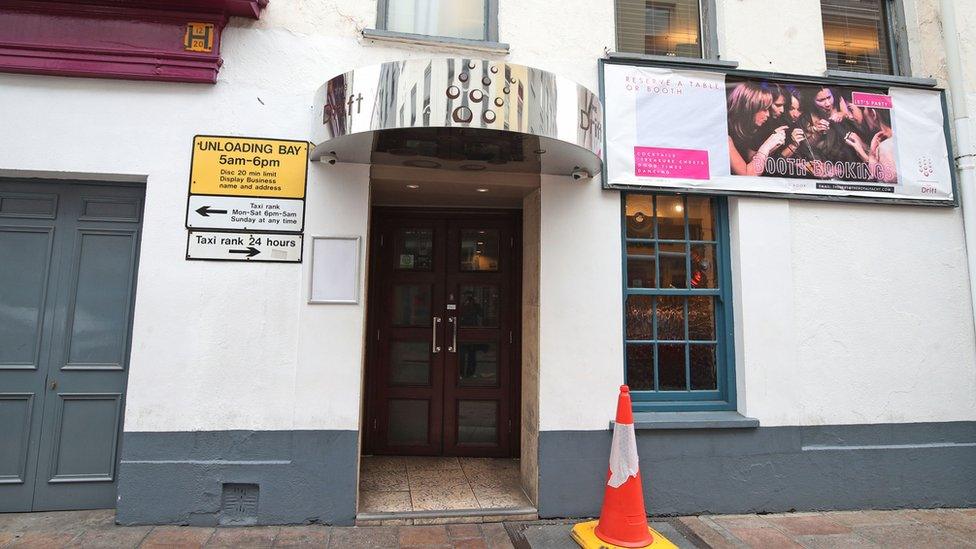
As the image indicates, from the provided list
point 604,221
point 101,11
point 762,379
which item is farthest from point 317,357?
point 762,379

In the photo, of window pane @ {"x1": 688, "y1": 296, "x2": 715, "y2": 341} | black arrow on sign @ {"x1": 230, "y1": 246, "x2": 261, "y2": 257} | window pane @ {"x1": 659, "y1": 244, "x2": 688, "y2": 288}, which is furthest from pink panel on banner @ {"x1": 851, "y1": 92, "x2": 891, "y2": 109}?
black arrow on sign @ {"x1": 230, "y1": 246, "x2": 261, "y2": 257}

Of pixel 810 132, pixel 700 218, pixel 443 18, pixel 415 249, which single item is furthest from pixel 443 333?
pixel 810 132

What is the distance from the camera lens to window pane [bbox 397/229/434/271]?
19.0ft

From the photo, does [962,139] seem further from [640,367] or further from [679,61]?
[640,367]

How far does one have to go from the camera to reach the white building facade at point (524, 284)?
4.11 metres

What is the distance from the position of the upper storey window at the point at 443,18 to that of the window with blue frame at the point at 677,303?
2173 millimetres

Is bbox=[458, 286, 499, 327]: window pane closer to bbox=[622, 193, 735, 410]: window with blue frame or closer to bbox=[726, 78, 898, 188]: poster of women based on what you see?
bbox=[622, 193, 735, 410]: window with blue frame

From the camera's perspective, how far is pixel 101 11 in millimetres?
4207

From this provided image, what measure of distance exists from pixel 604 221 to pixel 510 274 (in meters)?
1.52

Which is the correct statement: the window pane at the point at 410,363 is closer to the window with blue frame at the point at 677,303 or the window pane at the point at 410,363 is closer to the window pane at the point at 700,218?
the window with blue frame at the point at 677,303

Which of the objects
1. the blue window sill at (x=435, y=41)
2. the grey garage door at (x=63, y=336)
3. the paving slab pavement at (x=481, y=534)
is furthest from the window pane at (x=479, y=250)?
the grey garage door at (x=63, y=336)

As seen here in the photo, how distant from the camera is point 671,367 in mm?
4836

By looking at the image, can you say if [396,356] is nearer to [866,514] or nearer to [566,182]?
[566,182]

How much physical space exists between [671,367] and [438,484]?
249 cm
